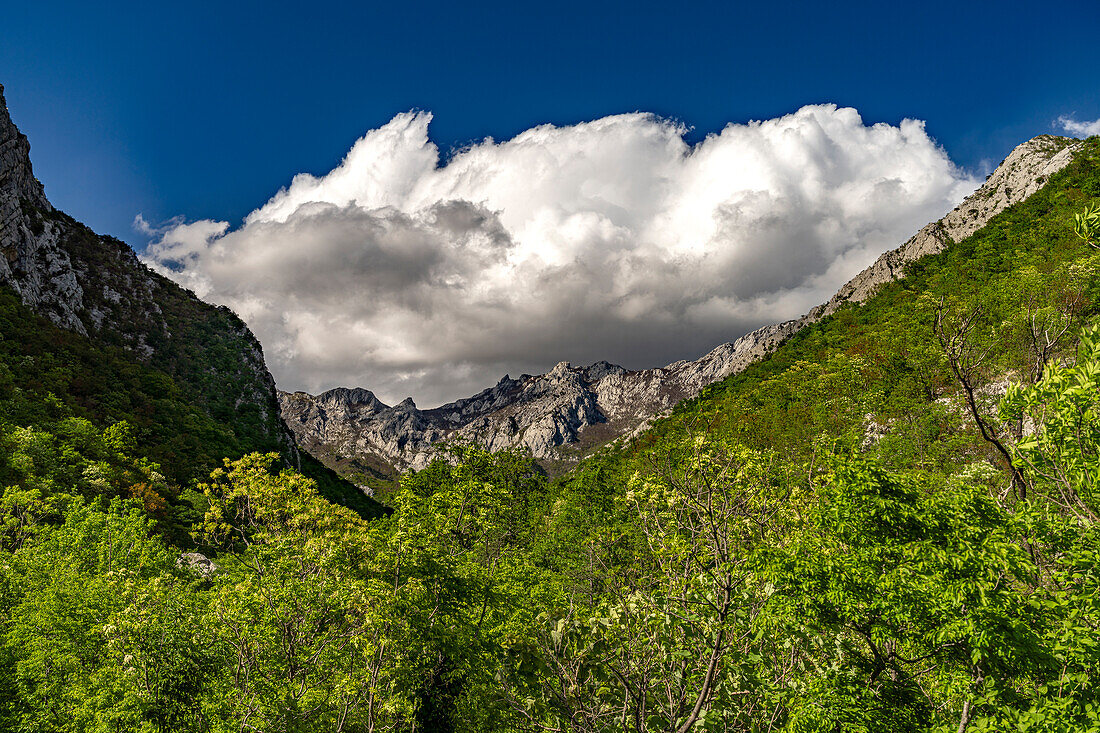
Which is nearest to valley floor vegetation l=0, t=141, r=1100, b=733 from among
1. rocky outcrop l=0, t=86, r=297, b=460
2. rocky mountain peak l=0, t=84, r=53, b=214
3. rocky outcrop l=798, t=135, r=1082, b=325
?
rocky outcrop l=0, t=86, r=297, b=460

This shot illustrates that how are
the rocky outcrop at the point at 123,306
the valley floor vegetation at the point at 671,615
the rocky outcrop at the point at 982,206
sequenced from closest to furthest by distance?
1. the valley floor vegetation at the point at 671,615
2. the rocky outcrop at the point at 123,306
3. the rocky outcrop at the point at 982,206

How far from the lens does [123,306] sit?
117 metres

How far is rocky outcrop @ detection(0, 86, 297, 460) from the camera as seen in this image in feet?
307

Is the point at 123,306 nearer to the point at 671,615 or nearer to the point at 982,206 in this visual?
the point at 671,615

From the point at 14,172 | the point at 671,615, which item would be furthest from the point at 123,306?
the point at 671,615

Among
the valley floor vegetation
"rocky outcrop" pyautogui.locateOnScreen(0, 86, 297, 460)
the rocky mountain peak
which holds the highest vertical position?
the rocky mountain peak

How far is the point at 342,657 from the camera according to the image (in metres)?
15.8

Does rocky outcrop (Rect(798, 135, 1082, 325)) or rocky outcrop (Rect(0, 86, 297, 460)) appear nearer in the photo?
rocky outcrop (Rect(0, 86, 297, 460))

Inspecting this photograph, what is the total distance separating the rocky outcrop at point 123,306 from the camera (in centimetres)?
9369

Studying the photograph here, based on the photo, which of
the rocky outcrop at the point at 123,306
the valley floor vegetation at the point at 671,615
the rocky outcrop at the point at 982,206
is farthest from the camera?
the rocky outcrop at the point at 982,206

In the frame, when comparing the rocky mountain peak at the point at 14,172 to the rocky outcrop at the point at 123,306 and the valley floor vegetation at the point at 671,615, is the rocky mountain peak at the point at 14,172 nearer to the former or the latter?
the rocky outcrop at the point at 123,306

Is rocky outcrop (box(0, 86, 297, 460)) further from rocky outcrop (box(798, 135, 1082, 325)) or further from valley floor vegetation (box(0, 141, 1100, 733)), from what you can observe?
rocky outcrop (box(798, 135, 1082, 325))

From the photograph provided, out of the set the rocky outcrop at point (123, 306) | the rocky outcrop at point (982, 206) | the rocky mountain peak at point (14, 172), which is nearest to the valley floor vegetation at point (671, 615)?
the rocky outcrop at point (123, 306)

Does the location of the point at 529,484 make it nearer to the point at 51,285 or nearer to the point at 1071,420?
A: the point at 1071,420
